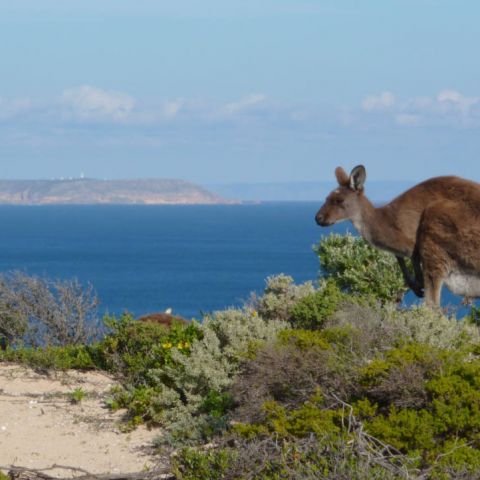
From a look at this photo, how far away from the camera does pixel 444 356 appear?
8.03 meters

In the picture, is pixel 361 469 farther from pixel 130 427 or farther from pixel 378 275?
pixel 378 275

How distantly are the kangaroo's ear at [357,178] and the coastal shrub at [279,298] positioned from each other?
134cm

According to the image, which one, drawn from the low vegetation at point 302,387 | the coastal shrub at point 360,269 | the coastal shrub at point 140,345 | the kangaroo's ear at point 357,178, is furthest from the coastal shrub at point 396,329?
the coastal shrub at point 360,269

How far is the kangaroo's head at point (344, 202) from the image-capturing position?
1252cm

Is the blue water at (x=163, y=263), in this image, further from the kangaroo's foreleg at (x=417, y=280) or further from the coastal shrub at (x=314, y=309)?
the coastal shrub at (x=314, y=309)

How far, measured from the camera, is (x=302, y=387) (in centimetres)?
856

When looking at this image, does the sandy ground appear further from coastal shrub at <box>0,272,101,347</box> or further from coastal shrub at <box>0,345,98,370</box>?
coastal shrub at <box>0,272,101,347</box>

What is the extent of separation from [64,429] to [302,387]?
9.18 feet

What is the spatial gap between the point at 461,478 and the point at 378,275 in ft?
30.0

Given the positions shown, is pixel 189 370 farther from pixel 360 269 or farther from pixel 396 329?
pixel 360 269

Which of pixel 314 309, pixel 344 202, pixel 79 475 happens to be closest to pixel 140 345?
pixel 314 309

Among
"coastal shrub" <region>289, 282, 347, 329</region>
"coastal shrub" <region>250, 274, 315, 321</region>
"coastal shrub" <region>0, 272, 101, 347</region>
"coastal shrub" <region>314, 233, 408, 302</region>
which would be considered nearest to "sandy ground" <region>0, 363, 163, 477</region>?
"coastal shrub" <region>250, 274, 315, 321</region>

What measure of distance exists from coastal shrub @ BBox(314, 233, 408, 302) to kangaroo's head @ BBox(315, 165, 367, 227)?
2.62 metres

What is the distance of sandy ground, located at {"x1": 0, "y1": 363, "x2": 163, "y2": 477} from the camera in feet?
30.1
